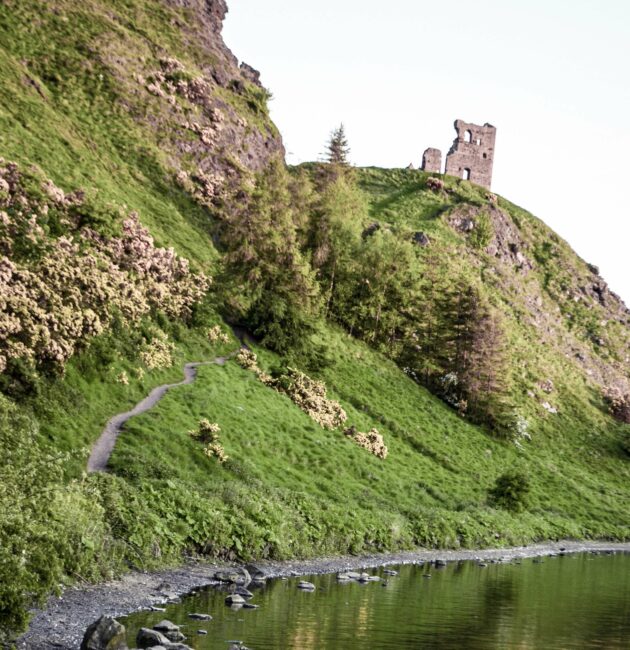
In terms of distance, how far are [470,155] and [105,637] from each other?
168 metres

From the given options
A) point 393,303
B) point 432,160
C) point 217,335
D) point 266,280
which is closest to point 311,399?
point 217,335

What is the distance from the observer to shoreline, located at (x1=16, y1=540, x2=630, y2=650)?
2370cm

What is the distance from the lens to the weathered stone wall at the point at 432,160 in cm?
18175

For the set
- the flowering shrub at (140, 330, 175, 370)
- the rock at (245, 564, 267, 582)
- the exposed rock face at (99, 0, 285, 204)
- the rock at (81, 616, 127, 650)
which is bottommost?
the rock at (245, 564, 267, 582)

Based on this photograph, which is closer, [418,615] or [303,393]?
[418,615]

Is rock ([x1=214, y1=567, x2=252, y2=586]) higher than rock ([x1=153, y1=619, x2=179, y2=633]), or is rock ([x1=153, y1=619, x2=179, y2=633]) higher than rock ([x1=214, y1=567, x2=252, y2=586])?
rock ([x1=153, y1=619, x2=179, y2=633])

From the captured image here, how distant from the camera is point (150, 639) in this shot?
916 inches

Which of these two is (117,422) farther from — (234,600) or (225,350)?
(225,350)

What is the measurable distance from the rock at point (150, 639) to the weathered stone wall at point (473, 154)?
534 feet

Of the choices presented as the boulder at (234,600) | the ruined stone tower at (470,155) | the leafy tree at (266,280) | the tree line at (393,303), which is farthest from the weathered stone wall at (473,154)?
the boulder at (234,600)

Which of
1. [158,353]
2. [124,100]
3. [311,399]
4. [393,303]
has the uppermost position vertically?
[124,100]

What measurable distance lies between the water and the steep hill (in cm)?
467

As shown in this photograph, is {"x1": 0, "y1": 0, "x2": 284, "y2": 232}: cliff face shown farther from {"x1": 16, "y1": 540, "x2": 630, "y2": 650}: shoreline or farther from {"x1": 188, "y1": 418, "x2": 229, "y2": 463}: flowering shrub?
{"x1": 16, "y1": 540, "x2": 630, "y2": 650}: shoreline

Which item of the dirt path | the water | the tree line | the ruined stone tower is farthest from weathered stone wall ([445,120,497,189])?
the water
